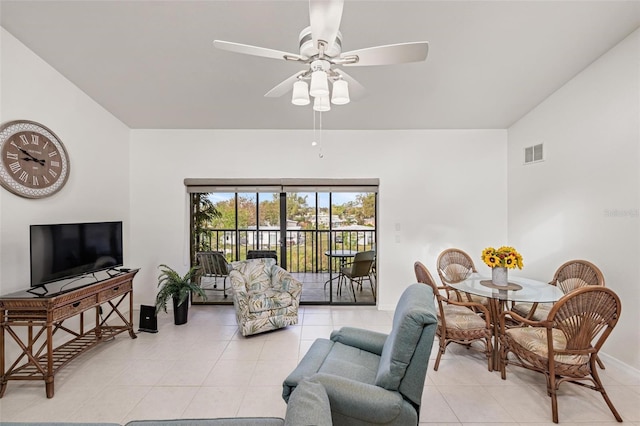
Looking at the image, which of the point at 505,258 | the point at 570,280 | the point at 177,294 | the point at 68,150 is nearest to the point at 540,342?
the point at 505,258

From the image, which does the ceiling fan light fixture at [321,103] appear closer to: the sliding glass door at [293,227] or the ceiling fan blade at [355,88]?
the ceiling fan blade at [355,88]

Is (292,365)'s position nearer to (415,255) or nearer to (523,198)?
(415,255)

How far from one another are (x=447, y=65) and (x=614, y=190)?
6.48ft

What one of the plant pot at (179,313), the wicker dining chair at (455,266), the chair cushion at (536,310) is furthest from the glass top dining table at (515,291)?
the plant pot at (179,313)

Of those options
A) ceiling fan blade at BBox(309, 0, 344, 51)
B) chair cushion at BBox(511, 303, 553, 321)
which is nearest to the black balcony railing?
chair cushion at BBox(511, 303, 553, 321)

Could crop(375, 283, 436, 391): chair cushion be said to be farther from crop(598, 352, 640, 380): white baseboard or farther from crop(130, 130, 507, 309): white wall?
crop(130, 130, 507, 309): white wall

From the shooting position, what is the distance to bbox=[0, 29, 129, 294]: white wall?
2562 millimetres

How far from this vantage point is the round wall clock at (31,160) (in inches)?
100.0

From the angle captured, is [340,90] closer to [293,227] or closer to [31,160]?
[31,160]

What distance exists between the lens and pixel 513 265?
107 inches

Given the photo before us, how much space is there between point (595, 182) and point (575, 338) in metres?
1.80

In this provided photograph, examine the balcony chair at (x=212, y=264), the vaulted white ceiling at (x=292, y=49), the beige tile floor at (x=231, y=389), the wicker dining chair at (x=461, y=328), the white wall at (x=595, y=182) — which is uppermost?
the vaulted white ceiling at (x=292, y=49)

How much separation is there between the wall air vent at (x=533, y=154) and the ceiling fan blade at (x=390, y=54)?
2.96m

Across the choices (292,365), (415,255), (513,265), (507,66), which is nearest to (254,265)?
(292,365)
